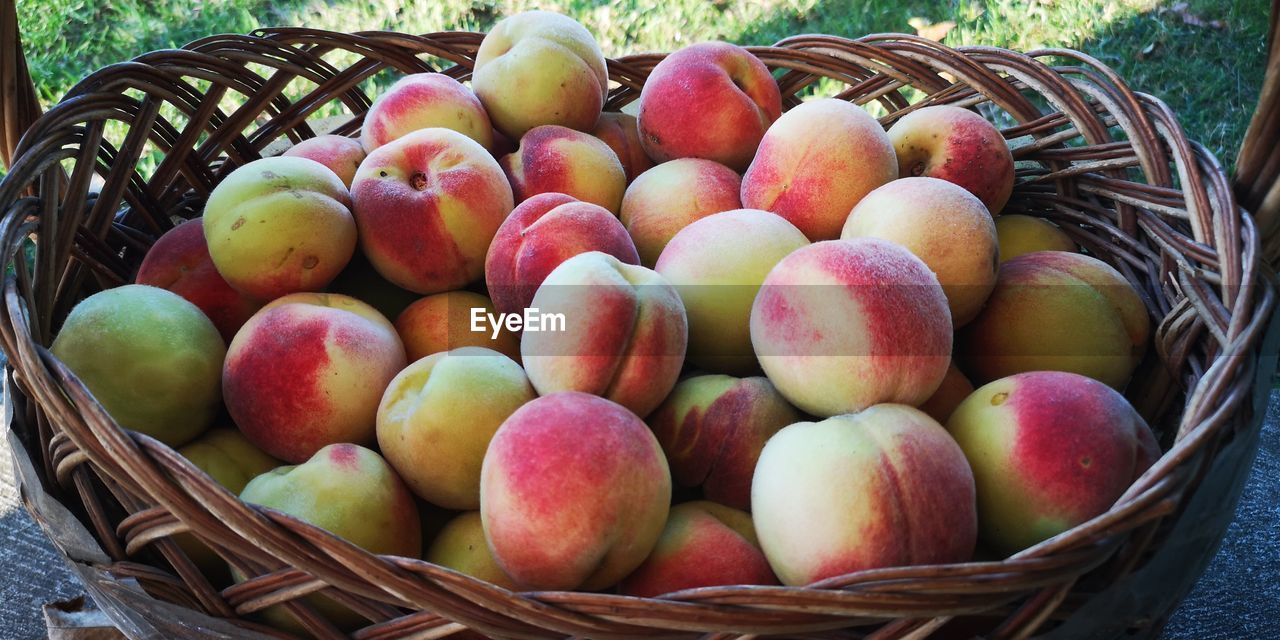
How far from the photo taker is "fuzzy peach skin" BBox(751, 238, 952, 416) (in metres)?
0.74

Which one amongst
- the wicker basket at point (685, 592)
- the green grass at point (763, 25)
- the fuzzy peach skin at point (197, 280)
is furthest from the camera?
Result: the green grass at point (763, 25)

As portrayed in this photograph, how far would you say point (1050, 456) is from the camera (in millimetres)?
710

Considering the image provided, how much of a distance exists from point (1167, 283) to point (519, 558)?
0.69 m

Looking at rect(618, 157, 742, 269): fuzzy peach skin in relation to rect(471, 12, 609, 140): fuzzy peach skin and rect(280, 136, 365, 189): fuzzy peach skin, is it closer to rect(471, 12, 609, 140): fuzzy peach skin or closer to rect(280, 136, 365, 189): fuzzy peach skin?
rect(471, 12, 609, 140): fuzzy peach skin

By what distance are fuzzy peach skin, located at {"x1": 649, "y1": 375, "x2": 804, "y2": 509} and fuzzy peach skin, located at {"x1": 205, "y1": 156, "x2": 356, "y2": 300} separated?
15.5 inches

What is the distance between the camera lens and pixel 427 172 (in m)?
0.99

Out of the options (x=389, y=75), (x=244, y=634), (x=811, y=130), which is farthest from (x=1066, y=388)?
(x=389, y=75)

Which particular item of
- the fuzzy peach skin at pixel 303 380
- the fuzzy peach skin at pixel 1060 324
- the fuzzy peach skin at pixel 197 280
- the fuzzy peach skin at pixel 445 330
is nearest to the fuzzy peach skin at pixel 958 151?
the fuzzy peach skin at pixel 1060 324

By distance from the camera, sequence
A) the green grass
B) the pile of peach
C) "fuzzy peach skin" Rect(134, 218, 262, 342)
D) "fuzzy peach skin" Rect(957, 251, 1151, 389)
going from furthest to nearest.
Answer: the green grass → "fuzzy peach skin" Rect(134, 218, 262, 342) → "fuzzy peach skin" Rect(957, 251, 1151, 389) → the pile of peach

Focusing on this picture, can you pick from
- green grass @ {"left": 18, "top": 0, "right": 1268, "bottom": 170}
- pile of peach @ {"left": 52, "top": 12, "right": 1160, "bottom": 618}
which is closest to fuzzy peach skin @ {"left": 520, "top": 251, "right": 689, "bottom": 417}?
pile of peach @ {"left": 52, "top": 12, "right": 1160, "bottom": 618}

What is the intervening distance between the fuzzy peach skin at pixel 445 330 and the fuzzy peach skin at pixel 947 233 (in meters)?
0.38

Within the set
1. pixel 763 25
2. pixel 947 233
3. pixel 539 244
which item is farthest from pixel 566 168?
pixel 763 25

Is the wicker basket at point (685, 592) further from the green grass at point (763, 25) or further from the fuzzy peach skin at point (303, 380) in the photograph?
the green grass at point (763, 25)

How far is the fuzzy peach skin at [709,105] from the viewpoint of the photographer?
3.68 ft
